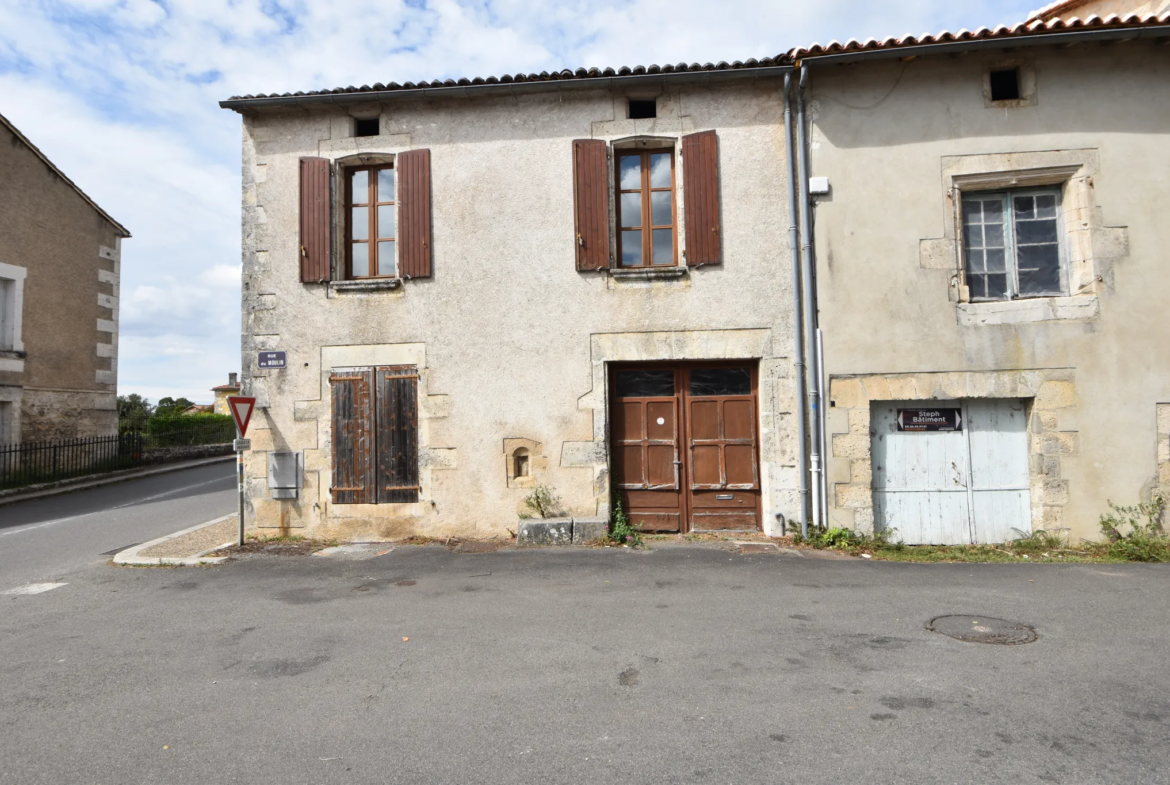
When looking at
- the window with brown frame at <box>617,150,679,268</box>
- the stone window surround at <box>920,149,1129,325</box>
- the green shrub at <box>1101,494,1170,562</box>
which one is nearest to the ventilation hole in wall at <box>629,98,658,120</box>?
the window with brown frame at <box>617,150,679,268</box>

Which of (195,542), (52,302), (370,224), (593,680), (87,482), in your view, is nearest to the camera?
(593,680)

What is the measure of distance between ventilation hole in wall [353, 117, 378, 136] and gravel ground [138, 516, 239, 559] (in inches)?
215

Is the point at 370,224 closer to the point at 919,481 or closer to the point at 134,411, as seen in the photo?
the point at 919,481

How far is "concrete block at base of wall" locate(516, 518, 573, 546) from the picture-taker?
7426 millimetres

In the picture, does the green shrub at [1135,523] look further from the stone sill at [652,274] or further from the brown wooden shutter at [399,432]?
the brown wooden shutter at [399,432]

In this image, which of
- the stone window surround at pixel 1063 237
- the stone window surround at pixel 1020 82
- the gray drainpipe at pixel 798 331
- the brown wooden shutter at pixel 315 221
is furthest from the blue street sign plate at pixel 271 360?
the stone window surround at pixel 1020 82

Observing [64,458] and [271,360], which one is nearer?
[271,360]

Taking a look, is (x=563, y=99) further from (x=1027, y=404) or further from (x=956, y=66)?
(x=1027, y=404)

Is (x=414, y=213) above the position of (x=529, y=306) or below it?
above

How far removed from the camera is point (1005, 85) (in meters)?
7.47

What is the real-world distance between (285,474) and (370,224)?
3324 millimetres

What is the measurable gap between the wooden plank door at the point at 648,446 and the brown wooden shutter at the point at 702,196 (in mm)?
1468

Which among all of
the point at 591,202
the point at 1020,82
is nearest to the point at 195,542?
the point at 591,202

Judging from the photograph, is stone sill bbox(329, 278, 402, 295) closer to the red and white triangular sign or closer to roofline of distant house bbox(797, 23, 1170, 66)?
the red and white triangular sign
